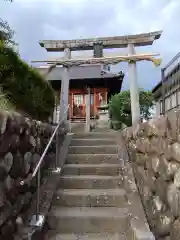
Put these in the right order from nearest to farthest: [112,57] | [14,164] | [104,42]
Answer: [14,164], [112,57], [104,42]

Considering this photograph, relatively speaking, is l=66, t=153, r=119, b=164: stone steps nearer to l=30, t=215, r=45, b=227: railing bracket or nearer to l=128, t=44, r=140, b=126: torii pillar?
l=30, t=215, r=45, b=227: railing bracket

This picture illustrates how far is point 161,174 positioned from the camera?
3035 mm

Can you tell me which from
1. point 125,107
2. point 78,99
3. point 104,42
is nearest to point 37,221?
point 104,42

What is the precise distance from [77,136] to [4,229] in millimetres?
3856

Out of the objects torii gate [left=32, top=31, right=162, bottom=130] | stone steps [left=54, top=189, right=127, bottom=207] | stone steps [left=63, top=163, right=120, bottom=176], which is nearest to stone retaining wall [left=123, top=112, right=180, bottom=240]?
stone steps [left=54, top=189, right=127, bottom=207]

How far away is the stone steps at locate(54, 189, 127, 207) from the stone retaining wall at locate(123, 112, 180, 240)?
0.38 meters

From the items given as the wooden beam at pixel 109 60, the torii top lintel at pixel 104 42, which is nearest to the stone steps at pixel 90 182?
the wooden beam at pixel 109 60

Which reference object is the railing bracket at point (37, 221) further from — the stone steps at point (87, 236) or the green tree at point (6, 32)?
the green tree at point (6, 32)

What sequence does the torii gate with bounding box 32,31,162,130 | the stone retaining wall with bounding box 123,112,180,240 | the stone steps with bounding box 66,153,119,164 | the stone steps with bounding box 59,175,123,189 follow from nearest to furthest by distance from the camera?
1. the stone retaining wall with bounding box 123,112,180,240
2. the stone steps with bounding box 59,175,123,189
3. the stone steps with bounding box 66,153,119,164
4. the torii gate with bounding box 32,31,162,130

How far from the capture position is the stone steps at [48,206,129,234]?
333cm

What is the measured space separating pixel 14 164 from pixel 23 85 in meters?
1.57

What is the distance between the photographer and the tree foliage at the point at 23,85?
3736 millimetres

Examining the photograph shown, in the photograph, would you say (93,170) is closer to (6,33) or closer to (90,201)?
(90,201)

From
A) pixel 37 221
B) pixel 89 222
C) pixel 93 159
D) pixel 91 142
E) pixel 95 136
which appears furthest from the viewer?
pixel 95 136
